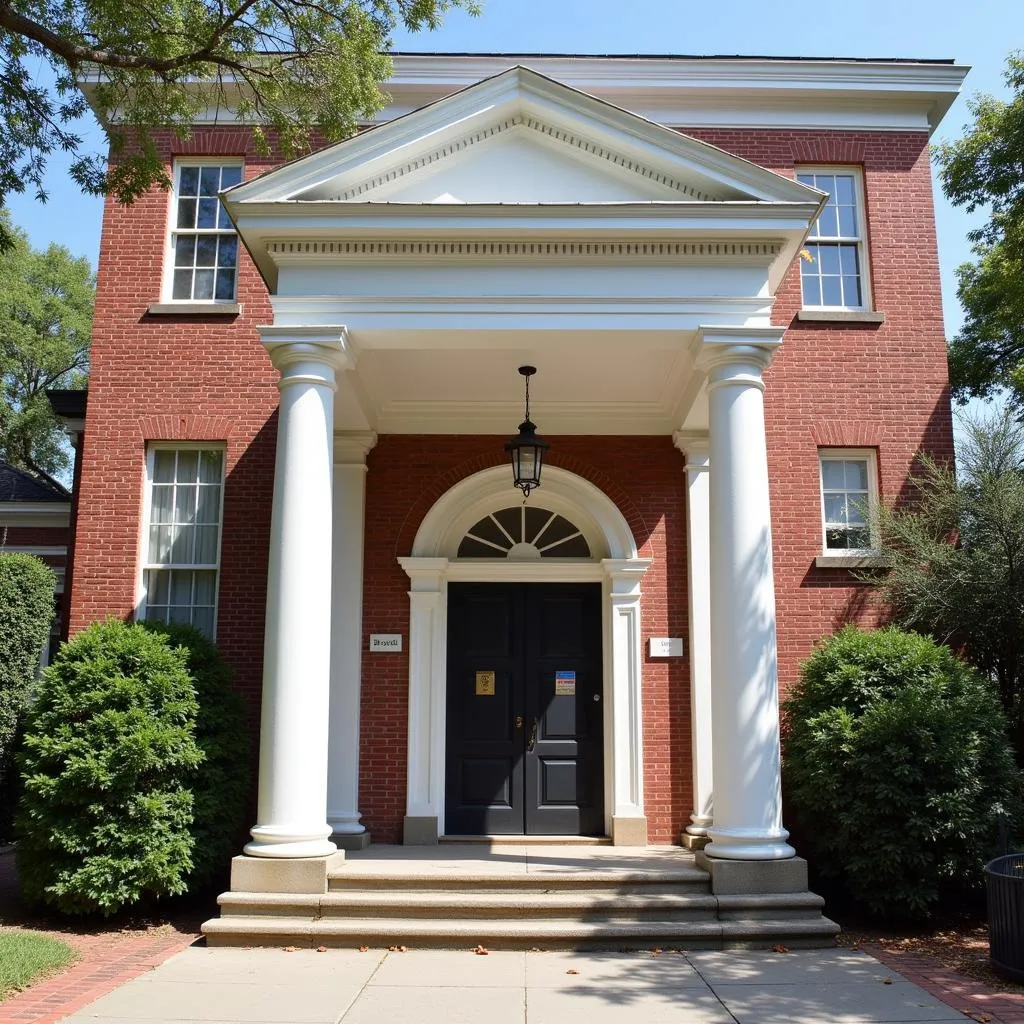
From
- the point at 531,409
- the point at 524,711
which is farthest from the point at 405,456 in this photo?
the point at 524,711

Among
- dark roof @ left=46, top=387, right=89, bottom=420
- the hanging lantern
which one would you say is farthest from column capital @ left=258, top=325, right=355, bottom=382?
dark roof @ left=46, top=387, right=89, bottom=420

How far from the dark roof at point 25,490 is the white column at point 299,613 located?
41.3ft

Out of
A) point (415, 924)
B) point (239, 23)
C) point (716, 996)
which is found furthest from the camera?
point (239, 23)

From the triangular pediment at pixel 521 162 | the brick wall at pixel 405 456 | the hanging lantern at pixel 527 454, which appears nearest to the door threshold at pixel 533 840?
the brick wall at pixel 405 456

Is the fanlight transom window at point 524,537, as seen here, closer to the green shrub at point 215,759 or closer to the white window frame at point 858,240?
the green shrub at point 215,759

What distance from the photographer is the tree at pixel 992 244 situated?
12.6 metres

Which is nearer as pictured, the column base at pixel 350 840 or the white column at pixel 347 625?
the column base at pixel 350 840

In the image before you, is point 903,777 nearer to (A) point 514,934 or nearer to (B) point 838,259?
(A) point 514,934

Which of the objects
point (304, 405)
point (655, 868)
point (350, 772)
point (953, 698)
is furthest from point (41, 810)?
point (953, 698)

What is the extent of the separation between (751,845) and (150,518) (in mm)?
7322

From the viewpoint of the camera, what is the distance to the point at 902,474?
11.5 metres

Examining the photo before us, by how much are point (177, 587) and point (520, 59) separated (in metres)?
7.55

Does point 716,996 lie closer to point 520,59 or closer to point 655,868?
point 655,868

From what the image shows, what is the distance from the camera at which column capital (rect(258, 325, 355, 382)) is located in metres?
8.70
